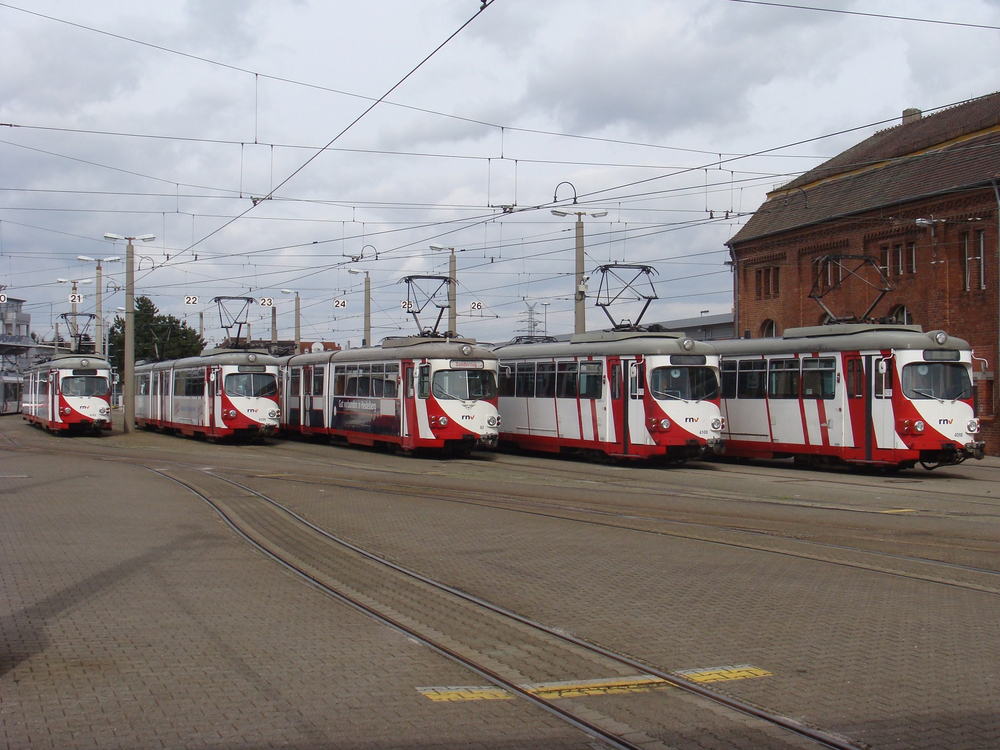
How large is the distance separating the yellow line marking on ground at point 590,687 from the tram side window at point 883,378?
52.3 ft

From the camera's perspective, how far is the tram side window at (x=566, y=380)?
24875 mm

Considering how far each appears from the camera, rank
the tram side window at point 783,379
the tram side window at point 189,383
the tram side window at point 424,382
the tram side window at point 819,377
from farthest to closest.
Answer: the tram side window at point 189,383 < the tram side window at point 424,382 < the tram side window at point 783,379 < the tram side window at point 819,377

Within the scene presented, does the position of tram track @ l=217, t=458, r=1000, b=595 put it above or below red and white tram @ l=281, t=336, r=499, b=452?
below

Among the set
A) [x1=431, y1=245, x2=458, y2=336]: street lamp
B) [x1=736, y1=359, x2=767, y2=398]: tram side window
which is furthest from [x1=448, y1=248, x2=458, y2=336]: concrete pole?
[x1=736, y1=359, x2=767, y2=398]: tram side window

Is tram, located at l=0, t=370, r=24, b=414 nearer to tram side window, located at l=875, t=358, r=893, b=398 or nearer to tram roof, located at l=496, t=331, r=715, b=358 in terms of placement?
tram roof, located at l=496, t=331, r=715, b=358

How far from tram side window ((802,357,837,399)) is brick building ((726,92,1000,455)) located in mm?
4555

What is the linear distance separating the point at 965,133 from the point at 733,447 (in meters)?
16.7

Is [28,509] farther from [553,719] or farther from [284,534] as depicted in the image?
[553,719]

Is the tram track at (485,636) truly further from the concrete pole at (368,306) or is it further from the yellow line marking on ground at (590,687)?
the concrete pole at (368,306)

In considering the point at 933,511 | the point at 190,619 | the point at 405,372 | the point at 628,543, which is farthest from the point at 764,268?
the point at 190,619

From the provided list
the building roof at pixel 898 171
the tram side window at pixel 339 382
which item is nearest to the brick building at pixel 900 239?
the building roof at pixel 898 171

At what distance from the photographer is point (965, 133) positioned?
1350 inches

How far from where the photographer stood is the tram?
6788 cm

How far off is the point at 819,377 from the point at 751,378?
210 cm
